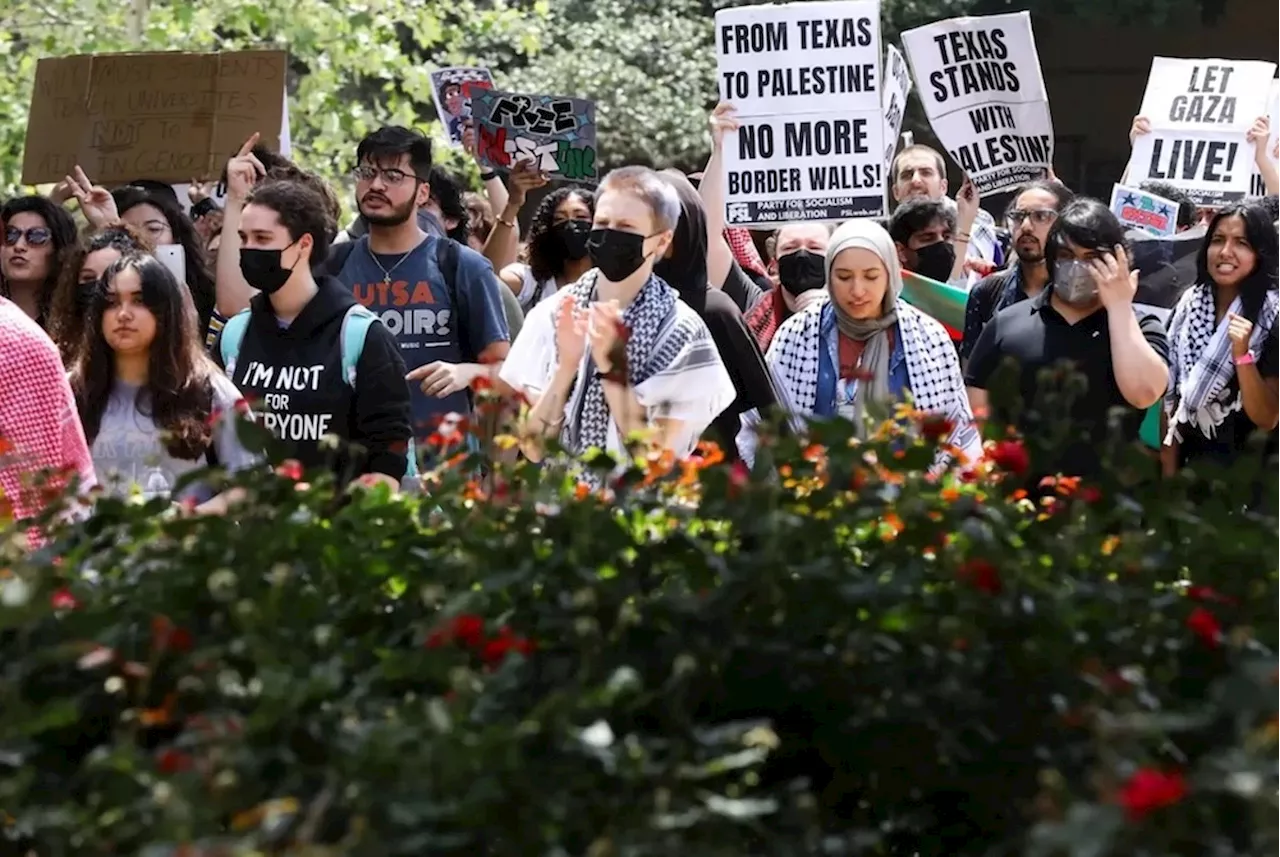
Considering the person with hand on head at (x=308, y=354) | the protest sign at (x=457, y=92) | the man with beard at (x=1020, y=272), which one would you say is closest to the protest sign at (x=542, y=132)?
the protest sign at (x=457, y=92)

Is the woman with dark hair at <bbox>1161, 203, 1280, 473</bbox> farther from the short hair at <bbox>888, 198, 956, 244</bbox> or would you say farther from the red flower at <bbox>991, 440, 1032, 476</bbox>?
the red flower at <bbox>991, 440, 1032, 476</bbox>

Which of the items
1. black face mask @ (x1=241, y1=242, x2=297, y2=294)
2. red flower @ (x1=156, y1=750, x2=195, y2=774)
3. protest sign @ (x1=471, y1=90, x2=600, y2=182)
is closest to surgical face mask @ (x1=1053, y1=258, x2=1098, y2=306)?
black face mask @ (x1=241, y1=242, x2=297, y2=294)

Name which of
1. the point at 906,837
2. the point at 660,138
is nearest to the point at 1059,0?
the point at 660,138

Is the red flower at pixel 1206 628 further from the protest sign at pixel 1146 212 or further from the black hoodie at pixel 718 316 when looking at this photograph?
the protest sign at pixel 1146 212

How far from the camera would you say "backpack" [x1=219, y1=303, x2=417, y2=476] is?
6.07 meters

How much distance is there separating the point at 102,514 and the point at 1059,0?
24894 mm

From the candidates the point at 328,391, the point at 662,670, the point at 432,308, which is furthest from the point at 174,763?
the point at 432,308

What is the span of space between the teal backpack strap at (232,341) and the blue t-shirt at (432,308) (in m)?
0.98

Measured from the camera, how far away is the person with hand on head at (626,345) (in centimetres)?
579

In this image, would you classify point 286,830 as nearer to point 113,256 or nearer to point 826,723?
point 826,723

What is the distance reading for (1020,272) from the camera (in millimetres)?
8711

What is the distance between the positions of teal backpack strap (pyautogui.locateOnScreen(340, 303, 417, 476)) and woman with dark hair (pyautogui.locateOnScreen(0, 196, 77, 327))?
1767mm

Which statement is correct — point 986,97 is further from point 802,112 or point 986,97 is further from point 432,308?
point 432,308

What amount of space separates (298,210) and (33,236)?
156 cm
